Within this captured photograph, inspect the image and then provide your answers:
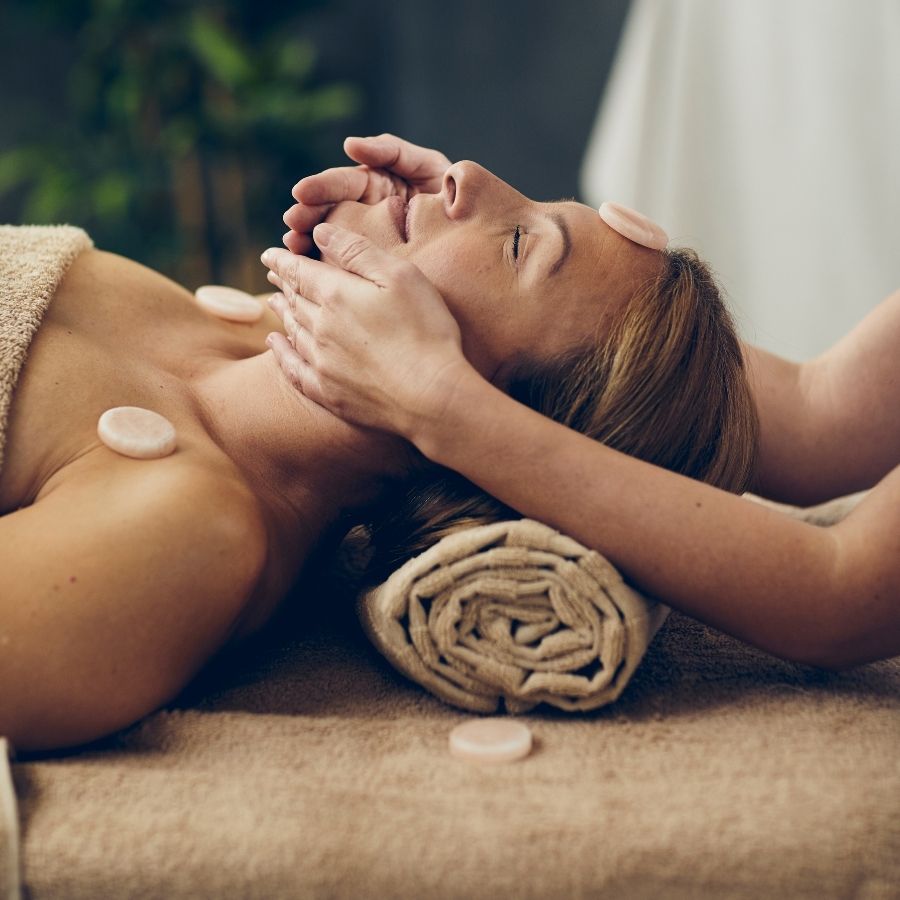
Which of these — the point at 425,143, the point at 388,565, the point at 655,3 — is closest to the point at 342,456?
the point at 388,565

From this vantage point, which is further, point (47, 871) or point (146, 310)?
point (146, 310)

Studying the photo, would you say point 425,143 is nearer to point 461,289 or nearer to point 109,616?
point 461,289

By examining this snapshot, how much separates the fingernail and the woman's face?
0.21 ft

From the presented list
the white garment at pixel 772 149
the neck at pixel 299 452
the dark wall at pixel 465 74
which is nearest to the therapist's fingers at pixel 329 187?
the neck at pixel 299 452

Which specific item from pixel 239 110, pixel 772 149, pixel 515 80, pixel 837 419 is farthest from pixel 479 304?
pixel 239 110

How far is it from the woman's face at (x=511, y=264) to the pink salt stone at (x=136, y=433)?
33cm

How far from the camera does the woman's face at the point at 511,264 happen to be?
3.64ft

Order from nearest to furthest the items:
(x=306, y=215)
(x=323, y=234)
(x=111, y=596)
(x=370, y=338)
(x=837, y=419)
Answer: (x=111, y=596)
(x=370, y=338)
(x=323, y=234)
(x=306, y=215)
(x=837, y=419)

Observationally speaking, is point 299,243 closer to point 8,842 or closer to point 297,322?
point 297,322

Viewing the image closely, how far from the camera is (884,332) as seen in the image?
4.35 feet

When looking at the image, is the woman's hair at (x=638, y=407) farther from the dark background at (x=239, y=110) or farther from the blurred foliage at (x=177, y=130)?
the blurred foliage at (x=177, y=130)

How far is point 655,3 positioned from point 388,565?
1.77 meters

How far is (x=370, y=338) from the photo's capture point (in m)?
1.01

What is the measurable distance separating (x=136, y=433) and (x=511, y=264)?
44cm
